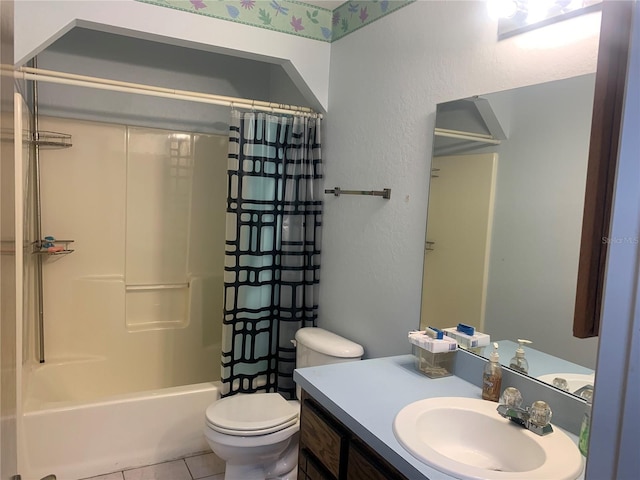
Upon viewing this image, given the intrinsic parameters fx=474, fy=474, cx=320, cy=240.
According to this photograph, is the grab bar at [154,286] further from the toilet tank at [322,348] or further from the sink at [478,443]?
the sink at [478,443]

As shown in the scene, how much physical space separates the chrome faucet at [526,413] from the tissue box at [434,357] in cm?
31

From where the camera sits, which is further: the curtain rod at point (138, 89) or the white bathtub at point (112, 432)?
the white bathtub at point (112, 432)

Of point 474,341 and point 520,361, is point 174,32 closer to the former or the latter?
point 474,341

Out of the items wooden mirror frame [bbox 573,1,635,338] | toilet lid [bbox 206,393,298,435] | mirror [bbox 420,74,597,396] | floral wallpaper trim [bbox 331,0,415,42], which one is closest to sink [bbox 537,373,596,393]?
mirror [bbox 420,74,597,396]

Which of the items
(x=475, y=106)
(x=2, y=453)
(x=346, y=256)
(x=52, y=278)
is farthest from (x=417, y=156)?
(x=52, y=278)

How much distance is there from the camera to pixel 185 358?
3373mm

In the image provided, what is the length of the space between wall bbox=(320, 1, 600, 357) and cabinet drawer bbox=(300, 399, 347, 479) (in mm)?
620

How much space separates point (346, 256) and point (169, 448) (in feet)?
4.61

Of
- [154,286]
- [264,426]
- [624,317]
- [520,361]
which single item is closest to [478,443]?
[520,361]

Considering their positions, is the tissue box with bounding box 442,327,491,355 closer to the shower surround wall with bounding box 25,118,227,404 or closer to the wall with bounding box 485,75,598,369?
the wall with bounding box 485,75,598,369

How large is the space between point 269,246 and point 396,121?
965 mm

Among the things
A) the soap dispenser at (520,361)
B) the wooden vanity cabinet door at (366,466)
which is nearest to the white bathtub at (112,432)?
the wooden vanity cabinet door at (366,466)

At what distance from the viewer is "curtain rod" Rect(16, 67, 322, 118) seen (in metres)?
2.09

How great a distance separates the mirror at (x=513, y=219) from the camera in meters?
1.39
